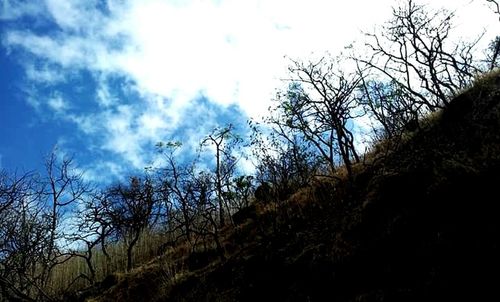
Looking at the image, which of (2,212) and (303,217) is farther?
(2,212)

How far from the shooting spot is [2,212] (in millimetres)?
15703

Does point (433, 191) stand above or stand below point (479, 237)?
above

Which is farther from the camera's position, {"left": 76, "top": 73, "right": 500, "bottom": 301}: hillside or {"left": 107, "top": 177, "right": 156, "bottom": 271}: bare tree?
{"left": 107, "top": 177, "right": 156, "bottom": 271}: bare tree

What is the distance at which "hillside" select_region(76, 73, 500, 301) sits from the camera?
5984 mm

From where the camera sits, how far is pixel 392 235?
7.29 metres

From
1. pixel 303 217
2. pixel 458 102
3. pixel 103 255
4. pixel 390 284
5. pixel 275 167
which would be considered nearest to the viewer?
pixel 390 284

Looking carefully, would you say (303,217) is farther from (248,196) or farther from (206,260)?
(248,196)

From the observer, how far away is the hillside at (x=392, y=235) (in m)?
5.98

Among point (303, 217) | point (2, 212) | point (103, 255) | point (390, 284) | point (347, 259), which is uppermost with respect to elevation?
point (2, 212)

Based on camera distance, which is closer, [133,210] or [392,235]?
[392,235]

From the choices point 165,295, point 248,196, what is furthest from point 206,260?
point 248,196

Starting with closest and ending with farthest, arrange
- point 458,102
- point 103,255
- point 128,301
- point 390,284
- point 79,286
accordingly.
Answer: point 390,284 → point 458,102 → point 128,301 → point 79,286 → point 103,255

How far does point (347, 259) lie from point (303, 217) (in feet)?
12.4

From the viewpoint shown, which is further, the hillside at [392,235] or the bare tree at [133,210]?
the bare tree at [133,210]
